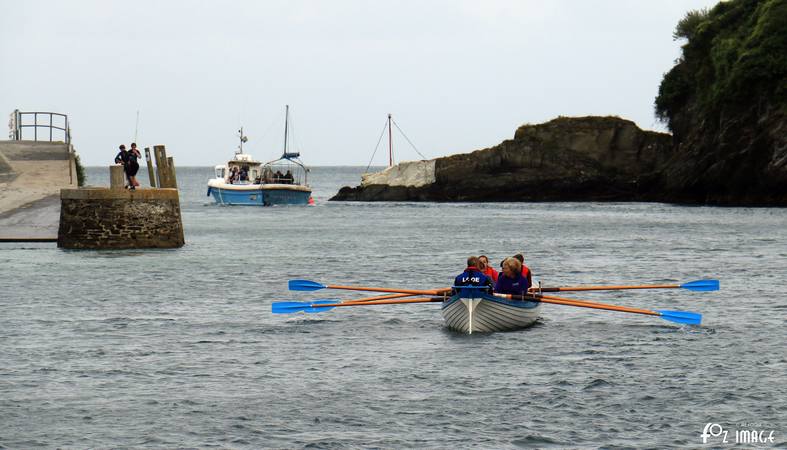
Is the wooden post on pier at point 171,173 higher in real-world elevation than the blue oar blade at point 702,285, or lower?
higher

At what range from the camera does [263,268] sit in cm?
3962

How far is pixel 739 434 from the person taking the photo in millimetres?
15750

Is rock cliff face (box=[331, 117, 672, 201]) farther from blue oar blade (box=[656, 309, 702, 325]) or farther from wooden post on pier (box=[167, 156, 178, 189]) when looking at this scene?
blue oar blade (box=[656, 309, 702, 325])

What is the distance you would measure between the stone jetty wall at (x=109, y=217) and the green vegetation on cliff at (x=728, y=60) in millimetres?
51732

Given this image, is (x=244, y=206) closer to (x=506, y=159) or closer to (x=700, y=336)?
(x=506, y=159)

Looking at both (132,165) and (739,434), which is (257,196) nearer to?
(132,165)

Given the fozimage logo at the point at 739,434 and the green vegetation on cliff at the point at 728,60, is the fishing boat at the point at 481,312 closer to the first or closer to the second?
the fozimage logo at the point at 739,434

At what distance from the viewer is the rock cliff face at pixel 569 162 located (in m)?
102

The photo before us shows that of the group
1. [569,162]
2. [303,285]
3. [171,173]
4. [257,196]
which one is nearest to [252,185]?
[257,196]

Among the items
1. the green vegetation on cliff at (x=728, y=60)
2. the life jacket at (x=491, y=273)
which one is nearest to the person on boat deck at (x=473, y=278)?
the life jacket at (x=491, y=273)

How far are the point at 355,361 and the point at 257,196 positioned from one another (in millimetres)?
71675

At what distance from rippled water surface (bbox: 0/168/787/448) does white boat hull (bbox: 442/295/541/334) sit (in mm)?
257

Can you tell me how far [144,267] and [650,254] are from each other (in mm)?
19979

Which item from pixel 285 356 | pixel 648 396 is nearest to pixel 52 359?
pixel 285 356
